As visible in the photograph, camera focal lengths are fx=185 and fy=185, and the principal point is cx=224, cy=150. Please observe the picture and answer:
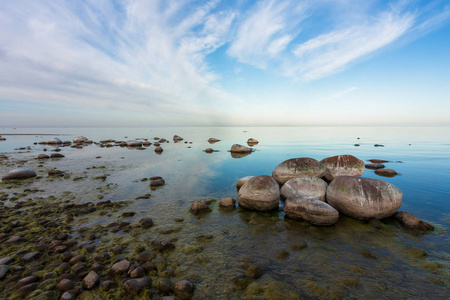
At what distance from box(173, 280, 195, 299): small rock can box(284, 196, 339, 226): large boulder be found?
4.90 meters

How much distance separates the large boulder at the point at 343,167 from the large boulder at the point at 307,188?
408 centimetres

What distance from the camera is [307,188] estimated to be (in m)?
8.84

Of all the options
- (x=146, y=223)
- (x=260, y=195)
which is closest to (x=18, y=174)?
(x=146, y=223)

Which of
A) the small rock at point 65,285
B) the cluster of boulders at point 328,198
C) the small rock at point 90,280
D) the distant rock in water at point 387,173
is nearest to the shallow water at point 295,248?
the cluster of boulders at point 328,198

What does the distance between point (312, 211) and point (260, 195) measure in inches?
84.3

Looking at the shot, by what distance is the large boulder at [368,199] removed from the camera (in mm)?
7273

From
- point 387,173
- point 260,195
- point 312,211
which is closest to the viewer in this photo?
point 312,211

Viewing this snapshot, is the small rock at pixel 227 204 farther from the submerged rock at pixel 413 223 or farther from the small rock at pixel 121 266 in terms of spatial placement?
the submerged rock at pixel 413 223

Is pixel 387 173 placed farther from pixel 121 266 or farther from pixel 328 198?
pixel 121 266

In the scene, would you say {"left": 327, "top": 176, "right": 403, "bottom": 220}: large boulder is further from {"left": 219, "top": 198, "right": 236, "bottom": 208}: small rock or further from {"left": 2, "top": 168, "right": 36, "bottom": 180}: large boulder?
{"left": 2, "top": 168, "right": 36, "bottom": 180}: large boulder

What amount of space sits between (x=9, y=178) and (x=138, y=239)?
1353 centimetres

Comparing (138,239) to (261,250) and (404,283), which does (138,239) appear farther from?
(404,283)

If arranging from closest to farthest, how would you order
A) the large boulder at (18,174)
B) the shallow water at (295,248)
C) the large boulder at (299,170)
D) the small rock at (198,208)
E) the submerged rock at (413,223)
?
the shallow water at (295,248) → the submerged rock at (413,223) → the small rock at (198,208) → the large boulder at (299,170) → the large boulder at (18,174)

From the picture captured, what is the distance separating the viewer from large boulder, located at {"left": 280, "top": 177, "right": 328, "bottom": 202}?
8648 millimetres
